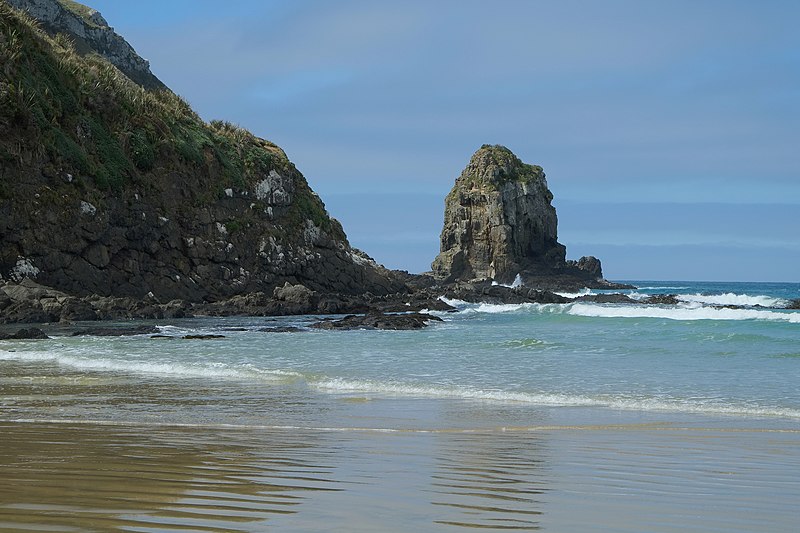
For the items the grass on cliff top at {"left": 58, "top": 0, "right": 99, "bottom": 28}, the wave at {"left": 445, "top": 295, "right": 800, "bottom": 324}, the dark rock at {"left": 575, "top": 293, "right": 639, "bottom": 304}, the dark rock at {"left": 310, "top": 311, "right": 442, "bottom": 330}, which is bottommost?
the dark rock at {"left": 310, "top": 311, "right": 442, "bottom": 330}

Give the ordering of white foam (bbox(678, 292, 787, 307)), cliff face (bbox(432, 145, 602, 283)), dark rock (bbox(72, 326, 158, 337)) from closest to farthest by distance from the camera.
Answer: dark rock (bbox(72, 326, 158, 337)) < white foam (bbox(678, 292, 787, 307)) < cliff face (bbox(432, 145, 602, 283))

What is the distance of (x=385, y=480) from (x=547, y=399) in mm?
6538

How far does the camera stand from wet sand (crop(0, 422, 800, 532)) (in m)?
4.31

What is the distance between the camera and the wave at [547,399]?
1066cm

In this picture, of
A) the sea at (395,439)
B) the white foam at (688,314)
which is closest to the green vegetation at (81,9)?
the white foam at (688,314)

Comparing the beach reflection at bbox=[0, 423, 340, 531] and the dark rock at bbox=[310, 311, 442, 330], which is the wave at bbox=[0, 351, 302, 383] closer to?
the beach reflection at bbox=[0, 423, 340, 531]

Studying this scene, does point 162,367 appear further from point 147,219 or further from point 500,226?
point 500,226

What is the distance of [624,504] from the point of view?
4.88 meters

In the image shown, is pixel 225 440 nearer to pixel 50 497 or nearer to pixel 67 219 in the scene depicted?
pixel 50 497

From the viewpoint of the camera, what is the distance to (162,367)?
51.8 feet

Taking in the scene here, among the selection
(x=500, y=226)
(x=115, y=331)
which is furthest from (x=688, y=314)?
(x=500, y=226)

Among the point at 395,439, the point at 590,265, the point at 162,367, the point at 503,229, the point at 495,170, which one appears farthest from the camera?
the point at 590,265

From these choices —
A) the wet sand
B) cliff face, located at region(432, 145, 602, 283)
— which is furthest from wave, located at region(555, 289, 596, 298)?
the wet sand

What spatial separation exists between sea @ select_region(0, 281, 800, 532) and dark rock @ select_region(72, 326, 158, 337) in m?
2.91
